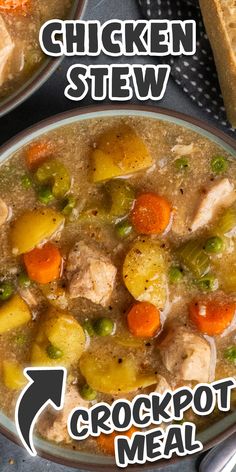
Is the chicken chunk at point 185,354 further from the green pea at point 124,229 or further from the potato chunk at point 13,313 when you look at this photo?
the potato chunk at point 13,313

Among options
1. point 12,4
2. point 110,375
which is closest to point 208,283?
point 110,375

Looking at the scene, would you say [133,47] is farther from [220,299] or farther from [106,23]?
[220,299]

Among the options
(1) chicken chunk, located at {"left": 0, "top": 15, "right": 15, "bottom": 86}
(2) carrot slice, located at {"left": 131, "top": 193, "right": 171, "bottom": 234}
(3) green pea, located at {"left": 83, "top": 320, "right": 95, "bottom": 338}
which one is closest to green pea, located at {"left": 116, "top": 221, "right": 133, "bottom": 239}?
(2) carrot slice, located at {"left": 131, "top": 193, "right": 171, "bottom": 234}

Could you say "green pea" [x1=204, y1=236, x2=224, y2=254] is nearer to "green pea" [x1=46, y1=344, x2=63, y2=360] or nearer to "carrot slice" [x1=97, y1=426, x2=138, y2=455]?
"green pea" [x1=46, y1=344, x2=63, y2=360]

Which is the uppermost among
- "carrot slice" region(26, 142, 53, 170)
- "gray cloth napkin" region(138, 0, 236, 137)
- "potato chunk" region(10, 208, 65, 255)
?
"gray cloth napkin" region(138, 0, 236, 137)

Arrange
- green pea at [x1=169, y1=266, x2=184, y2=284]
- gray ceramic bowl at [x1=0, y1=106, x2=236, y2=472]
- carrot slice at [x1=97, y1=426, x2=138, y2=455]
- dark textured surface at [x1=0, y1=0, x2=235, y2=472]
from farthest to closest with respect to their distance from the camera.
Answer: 1. dark textured surface at [x1=0, y1=0, x2=235, y2=472]
2. carrot slice at [x1=97, y1=426, x2=138, y2=455]
3. green pea at [x1=169, y1=266, x2=184, y2=284]
4. gray ceramic bowl at [x1=0, y1=106, x2=236, y2=472]

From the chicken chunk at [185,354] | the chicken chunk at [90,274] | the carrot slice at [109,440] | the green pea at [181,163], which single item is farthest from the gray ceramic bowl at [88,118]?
the chicken chunk at [90,274]
